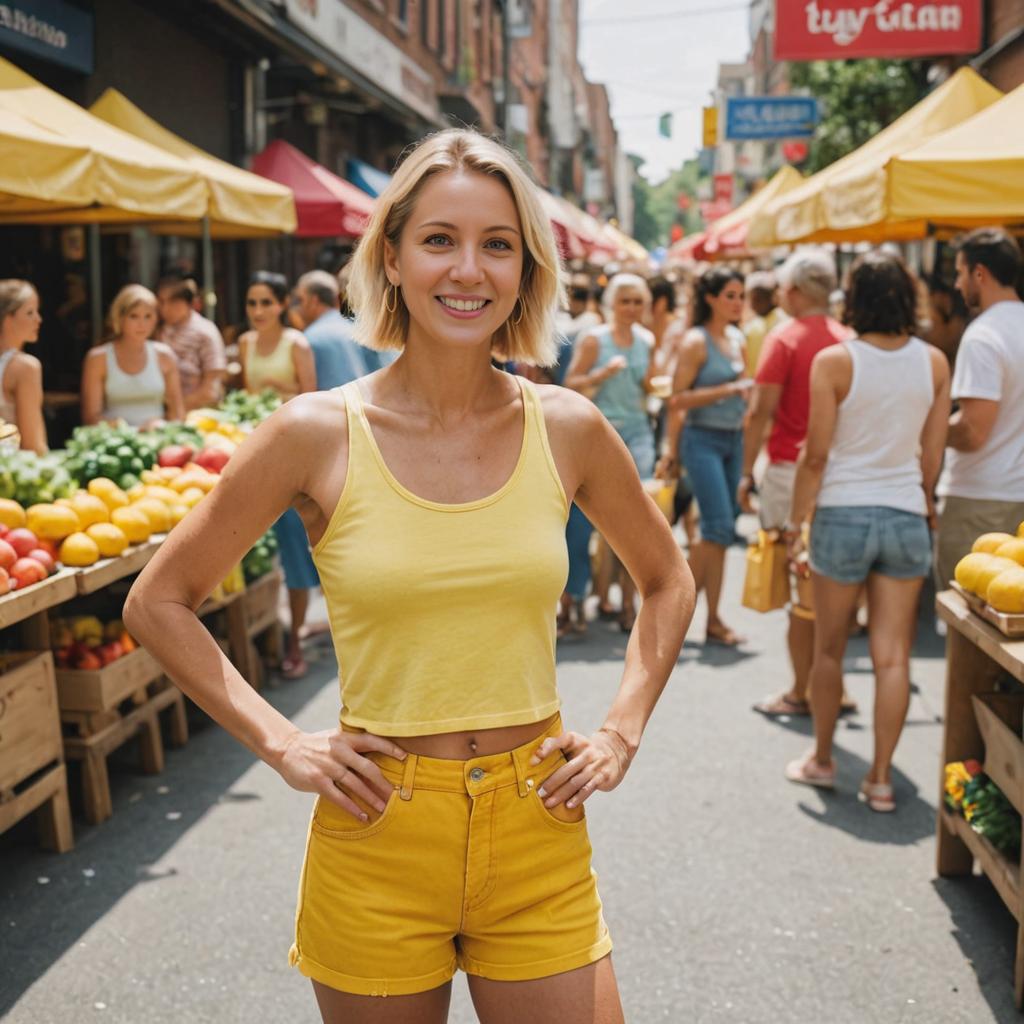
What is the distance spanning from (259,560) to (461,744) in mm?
4876

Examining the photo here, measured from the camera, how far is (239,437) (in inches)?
283

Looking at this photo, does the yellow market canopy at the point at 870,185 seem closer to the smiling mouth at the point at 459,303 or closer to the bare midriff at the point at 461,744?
the smiling mouth at the point at 459,303

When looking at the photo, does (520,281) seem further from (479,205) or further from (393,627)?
(393,627)

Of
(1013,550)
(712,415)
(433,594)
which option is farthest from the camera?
(712,415)

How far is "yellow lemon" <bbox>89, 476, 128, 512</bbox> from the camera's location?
17.6 feet

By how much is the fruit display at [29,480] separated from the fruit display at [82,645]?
0.54 metres

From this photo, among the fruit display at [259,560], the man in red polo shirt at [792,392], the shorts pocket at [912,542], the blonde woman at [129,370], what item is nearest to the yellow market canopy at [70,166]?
the blonde woman at [129,370]

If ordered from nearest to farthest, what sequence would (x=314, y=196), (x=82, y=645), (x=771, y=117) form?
(x=82, y=645)
(x=314, y=196)
(x=771, y=117)

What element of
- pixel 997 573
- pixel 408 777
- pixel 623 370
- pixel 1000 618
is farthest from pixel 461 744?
pixel 623 370

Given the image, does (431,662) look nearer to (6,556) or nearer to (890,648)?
(6,556)

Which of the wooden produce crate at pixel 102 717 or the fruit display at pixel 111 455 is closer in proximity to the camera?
the wooden produce crate at pixel 102 717

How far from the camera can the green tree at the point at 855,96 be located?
1697 centimetres

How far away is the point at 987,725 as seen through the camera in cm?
406

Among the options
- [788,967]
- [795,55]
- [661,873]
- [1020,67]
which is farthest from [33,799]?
[1020,67]
